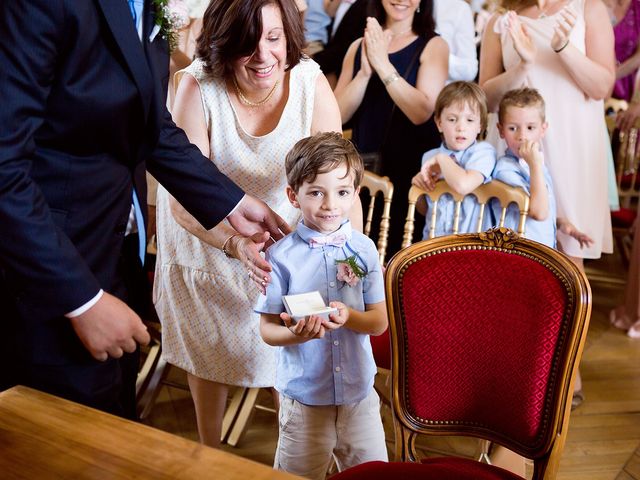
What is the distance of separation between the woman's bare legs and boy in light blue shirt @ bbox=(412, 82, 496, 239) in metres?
1.04

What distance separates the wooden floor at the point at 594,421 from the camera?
2883 millimetres

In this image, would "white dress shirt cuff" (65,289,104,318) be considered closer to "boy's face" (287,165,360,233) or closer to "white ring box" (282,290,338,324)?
"white ring box" (282,290,338,324)

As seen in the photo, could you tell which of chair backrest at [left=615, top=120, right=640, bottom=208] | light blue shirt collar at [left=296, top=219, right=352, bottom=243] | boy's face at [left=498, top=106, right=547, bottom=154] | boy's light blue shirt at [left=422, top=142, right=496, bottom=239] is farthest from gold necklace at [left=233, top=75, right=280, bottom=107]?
chair backrest at [left=615, top=120, right=640, bottom=208]

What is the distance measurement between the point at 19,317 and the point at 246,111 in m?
0.90

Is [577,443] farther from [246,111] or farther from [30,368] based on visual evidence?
[30,368]

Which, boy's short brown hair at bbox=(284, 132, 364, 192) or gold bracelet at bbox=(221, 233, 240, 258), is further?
gold bracelet at bbox=(221, 233, 240, 258)

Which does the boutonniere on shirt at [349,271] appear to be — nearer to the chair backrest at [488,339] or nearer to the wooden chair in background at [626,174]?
the chair backrest at [488,339]

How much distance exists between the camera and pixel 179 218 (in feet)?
7.18

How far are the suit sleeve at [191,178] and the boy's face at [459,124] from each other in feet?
4.41

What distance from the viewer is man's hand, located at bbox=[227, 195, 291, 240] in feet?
6.46

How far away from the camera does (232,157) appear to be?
2.16 m

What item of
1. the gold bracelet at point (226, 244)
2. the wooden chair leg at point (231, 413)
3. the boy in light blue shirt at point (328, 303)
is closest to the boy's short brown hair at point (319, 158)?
the boy in light blue shirt at point (328, 303)

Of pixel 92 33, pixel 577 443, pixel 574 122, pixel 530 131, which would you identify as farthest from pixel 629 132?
pixel 92 33

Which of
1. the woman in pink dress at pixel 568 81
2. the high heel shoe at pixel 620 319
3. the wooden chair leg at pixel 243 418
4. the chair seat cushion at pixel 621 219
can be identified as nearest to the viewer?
the wooden chair leg at pixel 243 418
